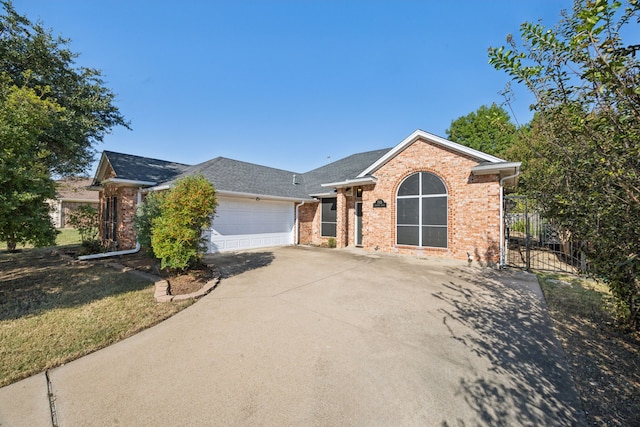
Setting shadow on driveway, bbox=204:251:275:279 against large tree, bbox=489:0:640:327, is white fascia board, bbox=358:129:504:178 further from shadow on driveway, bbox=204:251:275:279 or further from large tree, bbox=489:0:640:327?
large tree, bbox=489:0:640:327

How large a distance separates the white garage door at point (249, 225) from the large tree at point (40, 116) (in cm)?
601

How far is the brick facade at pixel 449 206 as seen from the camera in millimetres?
9531

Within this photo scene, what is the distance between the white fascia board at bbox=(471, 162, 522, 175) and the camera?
8728 millimetres

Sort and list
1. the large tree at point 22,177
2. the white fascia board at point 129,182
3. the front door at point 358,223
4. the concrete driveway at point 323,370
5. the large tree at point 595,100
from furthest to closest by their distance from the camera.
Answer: the front door at point 358,223 → the white fascia board at point 129,182 → the large tree at point 22,177 → the concrete driveway at point 323,370 → the large tree at point 595,100

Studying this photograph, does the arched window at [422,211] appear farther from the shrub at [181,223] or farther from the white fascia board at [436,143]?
the shrub at [181,223]

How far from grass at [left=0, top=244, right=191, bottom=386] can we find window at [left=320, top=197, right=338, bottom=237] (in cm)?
979

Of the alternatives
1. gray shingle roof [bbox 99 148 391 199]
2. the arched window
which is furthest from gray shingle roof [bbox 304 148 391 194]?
the arched window

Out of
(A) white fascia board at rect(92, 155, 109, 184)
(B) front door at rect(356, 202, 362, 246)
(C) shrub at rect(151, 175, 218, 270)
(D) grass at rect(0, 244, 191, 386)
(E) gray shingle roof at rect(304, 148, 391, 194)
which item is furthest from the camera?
(E) gray shingle roof at rect(304, 148, 391, 194)

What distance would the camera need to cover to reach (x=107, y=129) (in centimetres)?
1269

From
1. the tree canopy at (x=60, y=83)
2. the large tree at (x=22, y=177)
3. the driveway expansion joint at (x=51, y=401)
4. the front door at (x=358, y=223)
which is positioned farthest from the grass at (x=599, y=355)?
the tree canopy at (x=60, y=83)

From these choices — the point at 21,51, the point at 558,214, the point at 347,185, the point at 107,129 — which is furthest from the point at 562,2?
the point at 107,129

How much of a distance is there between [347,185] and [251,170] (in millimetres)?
6353

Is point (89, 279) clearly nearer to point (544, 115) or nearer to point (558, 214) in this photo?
point (544, 115)

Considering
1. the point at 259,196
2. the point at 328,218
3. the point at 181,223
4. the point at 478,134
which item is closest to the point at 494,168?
the point at 328,218
